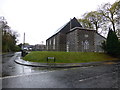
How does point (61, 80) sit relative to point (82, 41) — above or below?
below

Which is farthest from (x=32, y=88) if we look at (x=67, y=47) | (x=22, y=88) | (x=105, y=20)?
(x=105, y=20)

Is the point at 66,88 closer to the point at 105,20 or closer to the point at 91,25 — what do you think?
the point at 105,20

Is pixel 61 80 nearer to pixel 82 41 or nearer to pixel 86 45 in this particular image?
pixel 86 45

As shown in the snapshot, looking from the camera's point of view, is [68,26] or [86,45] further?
[68,26]

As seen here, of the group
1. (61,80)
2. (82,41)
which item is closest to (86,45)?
(82,41)

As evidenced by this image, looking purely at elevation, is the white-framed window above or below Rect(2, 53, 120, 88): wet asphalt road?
above

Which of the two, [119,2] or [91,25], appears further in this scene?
[91,25]

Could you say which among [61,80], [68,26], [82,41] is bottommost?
[61,80]

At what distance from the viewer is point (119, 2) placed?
18.3 metres

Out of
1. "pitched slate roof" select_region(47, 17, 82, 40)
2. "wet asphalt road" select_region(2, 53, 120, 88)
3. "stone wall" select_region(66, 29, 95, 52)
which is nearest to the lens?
"wet asphalt road" select_region(2, 53, 120, 88)

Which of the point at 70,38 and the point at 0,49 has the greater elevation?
the point at 70,38

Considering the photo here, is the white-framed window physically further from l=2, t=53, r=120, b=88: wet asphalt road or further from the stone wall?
l=2, t=53, r=120, b=88: wet asphalt road

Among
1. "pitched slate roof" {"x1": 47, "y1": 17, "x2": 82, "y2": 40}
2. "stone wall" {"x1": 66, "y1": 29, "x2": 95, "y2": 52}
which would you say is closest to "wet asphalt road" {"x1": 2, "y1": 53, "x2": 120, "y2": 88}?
"stone wall" {"x1": 66, "y1": 29, "x2": 95, "y2": 52}

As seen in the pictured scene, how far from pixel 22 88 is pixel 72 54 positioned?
1282 centimetres
